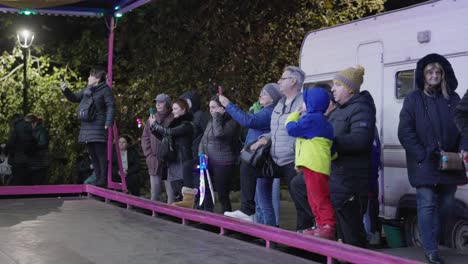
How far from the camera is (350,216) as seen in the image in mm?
7434

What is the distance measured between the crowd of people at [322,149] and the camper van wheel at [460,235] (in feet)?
2.72

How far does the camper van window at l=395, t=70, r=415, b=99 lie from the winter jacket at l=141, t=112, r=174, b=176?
121 inches

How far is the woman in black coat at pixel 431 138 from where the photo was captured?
6.95 m

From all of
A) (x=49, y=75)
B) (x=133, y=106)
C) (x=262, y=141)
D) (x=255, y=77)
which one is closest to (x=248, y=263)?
(x=262, y=141)

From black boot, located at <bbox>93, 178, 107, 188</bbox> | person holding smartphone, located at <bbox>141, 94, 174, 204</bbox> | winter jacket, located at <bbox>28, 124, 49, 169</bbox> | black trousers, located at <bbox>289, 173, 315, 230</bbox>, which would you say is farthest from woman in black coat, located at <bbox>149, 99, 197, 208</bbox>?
winter jacket, located at <bbox>28, 124, 49, 169</bbox>

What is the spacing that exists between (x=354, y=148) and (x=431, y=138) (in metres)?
0.67

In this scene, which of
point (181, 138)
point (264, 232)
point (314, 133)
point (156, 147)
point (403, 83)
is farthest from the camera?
point (156, 147)

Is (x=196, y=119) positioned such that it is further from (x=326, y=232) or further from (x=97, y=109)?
(x=326, y=232)

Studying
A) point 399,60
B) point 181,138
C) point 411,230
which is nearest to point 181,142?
point 181,138

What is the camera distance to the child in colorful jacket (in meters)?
7.35

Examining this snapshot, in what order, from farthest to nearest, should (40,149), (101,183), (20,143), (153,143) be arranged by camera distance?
(40,149), (20,143), (101,183), (153,143)

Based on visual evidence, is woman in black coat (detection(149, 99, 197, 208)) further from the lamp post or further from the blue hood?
the lamp post

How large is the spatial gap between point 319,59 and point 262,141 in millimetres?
2420

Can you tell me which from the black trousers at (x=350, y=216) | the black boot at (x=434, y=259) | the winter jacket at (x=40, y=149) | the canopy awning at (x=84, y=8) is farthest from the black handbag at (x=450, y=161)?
the winter jacket at (x=40, y=149)
